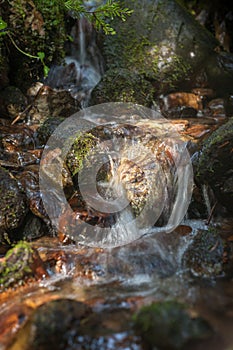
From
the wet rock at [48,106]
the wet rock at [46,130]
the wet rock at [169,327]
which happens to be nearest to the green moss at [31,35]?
the wet rock at [48,106]

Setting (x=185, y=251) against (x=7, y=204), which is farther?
(x=7, y=204)

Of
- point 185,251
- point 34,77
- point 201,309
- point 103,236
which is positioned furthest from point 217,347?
point 34,77

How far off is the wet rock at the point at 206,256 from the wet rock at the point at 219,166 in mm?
785

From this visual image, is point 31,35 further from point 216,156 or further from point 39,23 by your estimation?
point 216,156

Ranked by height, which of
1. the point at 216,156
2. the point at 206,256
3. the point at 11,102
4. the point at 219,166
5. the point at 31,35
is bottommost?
the point at 206,256

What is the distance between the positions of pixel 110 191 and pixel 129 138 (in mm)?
933

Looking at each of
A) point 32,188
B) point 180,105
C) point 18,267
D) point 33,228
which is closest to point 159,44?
point 180,105

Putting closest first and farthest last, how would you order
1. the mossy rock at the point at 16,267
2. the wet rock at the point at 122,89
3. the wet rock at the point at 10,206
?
1. the mossy rock at the point at 16,267
2. the wet rock at the point at 10,206
3. the wet rock at the point at 122,89

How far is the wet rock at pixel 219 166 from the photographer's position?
4117 mm

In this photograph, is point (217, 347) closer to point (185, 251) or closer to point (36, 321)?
point (36, 321)

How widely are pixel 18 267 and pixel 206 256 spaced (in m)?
1.77

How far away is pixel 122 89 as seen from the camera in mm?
6348

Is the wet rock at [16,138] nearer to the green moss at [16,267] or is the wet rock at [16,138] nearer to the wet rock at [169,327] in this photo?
the green moss at [16,267]

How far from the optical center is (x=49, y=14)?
6.28 m
